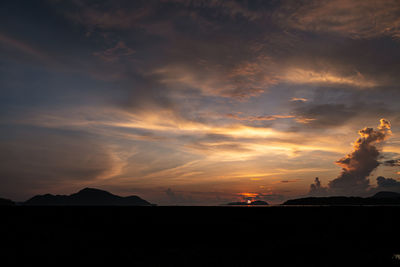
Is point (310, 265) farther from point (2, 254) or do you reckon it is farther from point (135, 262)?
point (2, 254)

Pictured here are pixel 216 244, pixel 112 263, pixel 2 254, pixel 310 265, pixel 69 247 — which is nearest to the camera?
pixel 310 265

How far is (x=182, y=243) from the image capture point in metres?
33.7

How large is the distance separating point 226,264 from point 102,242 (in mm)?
19801

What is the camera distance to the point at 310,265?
2034cm

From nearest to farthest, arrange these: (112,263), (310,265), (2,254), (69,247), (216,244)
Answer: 1. (310,265)
2. (112,263)
3. (2,254)
4. (69,247)
5. (216,244)

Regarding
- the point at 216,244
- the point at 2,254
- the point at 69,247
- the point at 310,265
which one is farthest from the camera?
the point at 216,244

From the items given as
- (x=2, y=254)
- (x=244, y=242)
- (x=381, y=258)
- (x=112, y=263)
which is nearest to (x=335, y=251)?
(x=381, y=258)

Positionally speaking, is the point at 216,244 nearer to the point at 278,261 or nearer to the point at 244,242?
the point at 244,242

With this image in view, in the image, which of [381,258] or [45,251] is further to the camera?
[45,251]

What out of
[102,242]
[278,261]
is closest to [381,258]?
[278,261]

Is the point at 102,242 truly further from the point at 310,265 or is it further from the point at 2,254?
the point at 310,265

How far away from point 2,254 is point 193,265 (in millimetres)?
18812

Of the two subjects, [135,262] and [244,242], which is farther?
[244,242]

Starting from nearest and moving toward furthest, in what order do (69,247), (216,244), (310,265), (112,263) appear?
(310,265) → (112,263) → (69,247) → (216,244)
